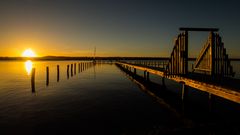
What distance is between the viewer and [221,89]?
865 cm

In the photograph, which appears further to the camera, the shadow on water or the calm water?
the calm water

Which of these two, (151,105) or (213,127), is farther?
(151,105)

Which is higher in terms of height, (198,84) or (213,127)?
(198,84)

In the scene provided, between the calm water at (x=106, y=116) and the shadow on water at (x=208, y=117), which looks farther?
the calm water at (x=106, y=116)

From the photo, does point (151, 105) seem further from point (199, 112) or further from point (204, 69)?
point (204, 69)

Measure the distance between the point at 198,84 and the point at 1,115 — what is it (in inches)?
463

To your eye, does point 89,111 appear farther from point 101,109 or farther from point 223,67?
point 223,67

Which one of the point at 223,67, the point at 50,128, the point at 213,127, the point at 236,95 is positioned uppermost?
the point at 223,67

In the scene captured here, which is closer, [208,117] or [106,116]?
[208,117]

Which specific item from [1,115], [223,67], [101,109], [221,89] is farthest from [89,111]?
[223,67]

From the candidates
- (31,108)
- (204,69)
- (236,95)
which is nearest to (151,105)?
(204,69)

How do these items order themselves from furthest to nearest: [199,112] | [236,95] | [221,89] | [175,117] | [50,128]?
[199,112], [175,117], [50,128], [221,89], [236,95]

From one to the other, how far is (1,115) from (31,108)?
6.69ft

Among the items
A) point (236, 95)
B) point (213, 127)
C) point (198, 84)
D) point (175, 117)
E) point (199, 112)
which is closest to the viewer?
point (213, 127)
